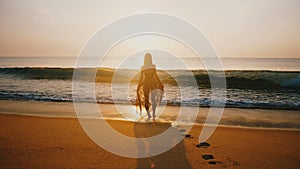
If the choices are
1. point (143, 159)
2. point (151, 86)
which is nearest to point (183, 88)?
point (151, 86)

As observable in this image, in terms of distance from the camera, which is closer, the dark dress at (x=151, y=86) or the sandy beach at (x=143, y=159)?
the sandy beach at (x=143, y=159)

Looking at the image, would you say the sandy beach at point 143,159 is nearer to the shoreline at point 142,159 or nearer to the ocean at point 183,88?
the shoreline at point 142,159

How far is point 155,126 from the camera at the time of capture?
639 cm

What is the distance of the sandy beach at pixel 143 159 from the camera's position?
154 inches

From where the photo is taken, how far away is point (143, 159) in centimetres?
409

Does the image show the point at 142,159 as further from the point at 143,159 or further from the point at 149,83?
the point at 149,83

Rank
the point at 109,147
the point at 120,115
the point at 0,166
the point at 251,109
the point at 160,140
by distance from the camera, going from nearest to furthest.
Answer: the point at 0,166 → the point at 109,147 → the point at 160,140 → the point at 120,115 → the point at 251,109

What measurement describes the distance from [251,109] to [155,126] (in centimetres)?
521

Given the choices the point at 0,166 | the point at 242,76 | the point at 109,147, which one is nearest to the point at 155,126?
the point at 109,147

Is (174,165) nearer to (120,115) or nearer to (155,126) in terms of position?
(155,126)

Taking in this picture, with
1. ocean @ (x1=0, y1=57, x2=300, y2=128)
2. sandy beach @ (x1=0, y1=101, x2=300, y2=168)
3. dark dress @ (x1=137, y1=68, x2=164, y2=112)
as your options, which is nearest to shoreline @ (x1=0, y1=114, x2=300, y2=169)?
sandy beach @ (x1=0, y1=101, x2=300, y2=168)

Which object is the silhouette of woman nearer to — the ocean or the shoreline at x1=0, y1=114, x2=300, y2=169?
the shoreline at x1=0, y1=114, x2=300, y2=169

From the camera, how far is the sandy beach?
3.92m

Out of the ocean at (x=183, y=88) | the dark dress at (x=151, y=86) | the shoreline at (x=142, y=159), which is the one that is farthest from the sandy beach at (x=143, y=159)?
the ocean at (x=183, y=88)
